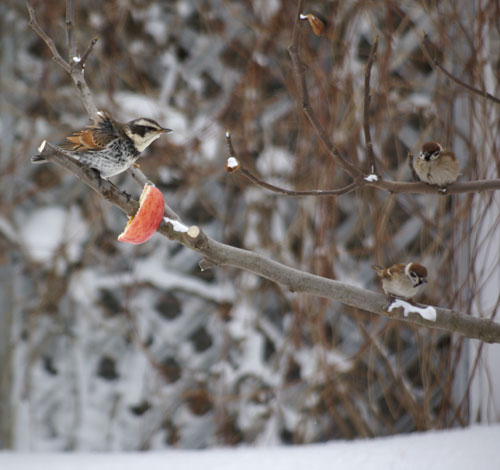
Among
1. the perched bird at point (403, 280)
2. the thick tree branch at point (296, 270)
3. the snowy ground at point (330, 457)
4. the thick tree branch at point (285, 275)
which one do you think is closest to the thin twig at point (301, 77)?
the thick tree branch at point (296, 270)

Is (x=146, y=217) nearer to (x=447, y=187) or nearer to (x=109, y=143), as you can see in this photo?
(x=109, y=143)

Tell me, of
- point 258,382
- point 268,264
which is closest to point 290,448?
point 258,382

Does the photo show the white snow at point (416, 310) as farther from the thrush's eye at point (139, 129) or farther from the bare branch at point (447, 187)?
the thrush's eye at point (139, 129)

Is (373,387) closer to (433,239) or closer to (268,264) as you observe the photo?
(433,239)

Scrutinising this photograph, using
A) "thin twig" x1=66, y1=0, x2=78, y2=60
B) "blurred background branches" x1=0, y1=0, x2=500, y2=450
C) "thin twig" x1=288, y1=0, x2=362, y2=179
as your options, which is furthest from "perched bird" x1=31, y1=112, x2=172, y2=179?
"blurred background branches" x1=0, y1=0, x2=500, y2=450

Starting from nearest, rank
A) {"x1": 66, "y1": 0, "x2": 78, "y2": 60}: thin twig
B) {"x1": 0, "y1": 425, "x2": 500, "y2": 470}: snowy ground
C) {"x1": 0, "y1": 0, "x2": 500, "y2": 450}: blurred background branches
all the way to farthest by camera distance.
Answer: {"x1": 66, "y1": 0, "x2": 78, "y2": 60}: thin twig < {"x1": 0, "y1": 425, "x2": 500, "y2": 470}: snowy ground < {"x1": 0, "y1": 0, "x2": 500, "y2": 450}: blurred background branches

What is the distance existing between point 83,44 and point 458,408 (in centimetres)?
154

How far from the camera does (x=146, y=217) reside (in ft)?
2.28

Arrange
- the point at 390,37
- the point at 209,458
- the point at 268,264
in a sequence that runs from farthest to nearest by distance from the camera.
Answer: the point at 390,37
the point at 209,458
the point at 268,264

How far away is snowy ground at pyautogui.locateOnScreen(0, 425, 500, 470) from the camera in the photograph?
1312 millimetres

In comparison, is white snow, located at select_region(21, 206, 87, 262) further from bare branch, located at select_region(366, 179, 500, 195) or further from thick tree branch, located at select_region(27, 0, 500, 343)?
bare branch, located at select_region(366, 179, 500, 195)

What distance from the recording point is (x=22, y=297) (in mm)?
1708

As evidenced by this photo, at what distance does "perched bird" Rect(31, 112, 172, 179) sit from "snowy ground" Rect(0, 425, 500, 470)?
0.90 metres

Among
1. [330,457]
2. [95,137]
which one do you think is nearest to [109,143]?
[95,137]
